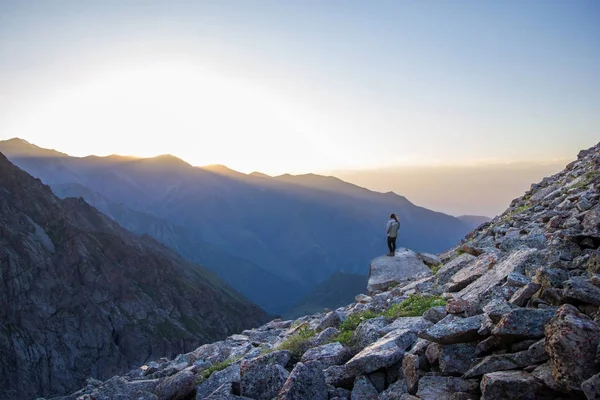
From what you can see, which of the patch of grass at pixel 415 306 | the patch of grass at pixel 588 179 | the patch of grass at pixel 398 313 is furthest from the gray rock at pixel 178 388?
the patch of grass at pixel 588 179

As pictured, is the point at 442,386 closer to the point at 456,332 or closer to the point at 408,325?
the point at 456,332

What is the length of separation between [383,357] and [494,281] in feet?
11.6

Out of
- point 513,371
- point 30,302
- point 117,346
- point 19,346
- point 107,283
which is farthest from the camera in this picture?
point 107,283

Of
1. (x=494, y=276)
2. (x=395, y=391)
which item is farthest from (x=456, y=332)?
(x=494, y=276)

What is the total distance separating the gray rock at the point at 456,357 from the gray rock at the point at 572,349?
1.51 metres

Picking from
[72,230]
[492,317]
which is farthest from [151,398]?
[72,230]

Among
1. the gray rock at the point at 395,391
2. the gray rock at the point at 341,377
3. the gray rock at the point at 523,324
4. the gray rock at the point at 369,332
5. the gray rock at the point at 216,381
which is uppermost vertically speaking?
the gray rock at the point at 523,324

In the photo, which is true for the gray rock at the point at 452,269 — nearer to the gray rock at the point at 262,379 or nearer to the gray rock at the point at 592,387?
the gray rock at the point at 262,379

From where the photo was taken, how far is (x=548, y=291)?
7.04 meters

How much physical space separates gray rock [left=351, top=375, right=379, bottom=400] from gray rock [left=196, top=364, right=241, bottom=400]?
8.98 feet

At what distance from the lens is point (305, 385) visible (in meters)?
7.32

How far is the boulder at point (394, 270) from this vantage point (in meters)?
20.7

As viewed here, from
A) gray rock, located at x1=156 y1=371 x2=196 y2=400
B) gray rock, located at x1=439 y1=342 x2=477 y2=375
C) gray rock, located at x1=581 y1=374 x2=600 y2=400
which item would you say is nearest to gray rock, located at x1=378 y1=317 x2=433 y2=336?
gray rock, located at x1=439 y1=342 x2=477 y2=375

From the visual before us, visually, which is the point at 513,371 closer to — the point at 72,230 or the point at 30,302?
the point at 30,302
